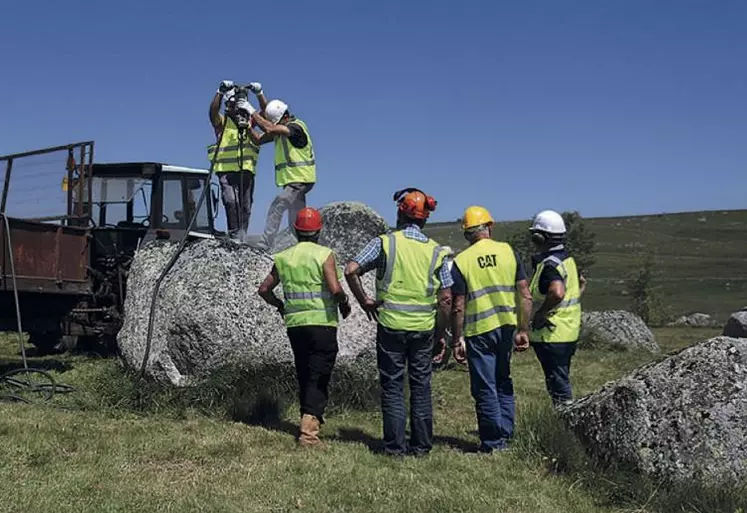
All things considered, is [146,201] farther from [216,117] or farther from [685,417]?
[685,417]

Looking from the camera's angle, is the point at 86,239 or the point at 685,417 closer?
the point at 685,417

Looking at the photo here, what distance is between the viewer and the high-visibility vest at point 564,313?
6.50 metres

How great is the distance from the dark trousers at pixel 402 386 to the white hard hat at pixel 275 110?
12.5ft

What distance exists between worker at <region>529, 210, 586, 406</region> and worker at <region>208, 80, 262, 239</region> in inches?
163

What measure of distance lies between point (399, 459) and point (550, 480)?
1151mm

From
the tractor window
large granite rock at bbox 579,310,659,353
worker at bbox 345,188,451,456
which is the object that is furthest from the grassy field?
large granite rock at bbox 579,310,659,353

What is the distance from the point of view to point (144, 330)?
310 inches

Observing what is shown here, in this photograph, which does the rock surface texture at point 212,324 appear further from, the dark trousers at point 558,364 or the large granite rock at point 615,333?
the large granite rock at point 615,333

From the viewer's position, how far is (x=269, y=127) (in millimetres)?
8930

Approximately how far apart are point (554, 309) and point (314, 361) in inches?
79.3

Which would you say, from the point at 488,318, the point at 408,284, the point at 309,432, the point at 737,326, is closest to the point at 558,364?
the point at 488,318

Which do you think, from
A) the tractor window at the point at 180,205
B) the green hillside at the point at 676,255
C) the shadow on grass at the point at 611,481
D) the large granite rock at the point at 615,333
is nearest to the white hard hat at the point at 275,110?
the tractor window at the point at 180,205

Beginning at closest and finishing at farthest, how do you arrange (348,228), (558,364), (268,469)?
(268,469), (558,364), (348,228)

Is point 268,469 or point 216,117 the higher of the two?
point 216,117
